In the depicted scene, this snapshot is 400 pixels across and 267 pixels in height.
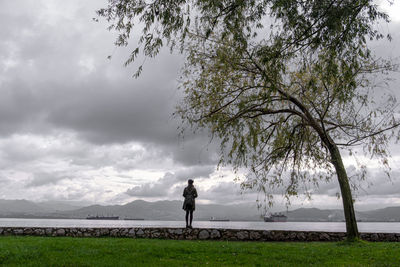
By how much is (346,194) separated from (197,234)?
6602mm

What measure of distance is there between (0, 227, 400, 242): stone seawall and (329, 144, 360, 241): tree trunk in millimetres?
1675

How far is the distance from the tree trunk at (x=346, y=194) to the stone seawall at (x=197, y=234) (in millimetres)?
1675

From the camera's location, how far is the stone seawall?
1432 centimetres

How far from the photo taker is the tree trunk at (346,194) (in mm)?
13836

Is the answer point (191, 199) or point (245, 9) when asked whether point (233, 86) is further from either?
point (245, 9)

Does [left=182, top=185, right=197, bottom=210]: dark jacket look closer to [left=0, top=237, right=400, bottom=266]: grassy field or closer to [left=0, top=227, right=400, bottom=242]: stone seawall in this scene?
[left=0, top=227, right=400, bottom=242]: stone seawall

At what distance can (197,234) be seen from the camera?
1433 cm

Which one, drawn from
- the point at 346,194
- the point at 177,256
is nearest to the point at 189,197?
the point at 177,256

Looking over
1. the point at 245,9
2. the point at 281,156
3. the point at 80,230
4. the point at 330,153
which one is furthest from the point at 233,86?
the point at 80,230

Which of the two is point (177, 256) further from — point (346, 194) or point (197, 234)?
point (346, 194)

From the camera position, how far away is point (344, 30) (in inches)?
264

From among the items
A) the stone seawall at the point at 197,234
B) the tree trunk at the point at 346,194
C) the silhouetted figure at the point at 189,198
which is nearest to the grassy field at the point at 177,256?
the tree trunk at the point at 346,194

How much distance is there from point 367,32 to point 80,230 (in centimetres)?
1401

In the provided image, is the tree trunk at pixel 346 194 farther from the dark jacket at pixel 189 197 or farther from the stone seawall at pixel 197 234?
the dark jacket at pixel 189 197
